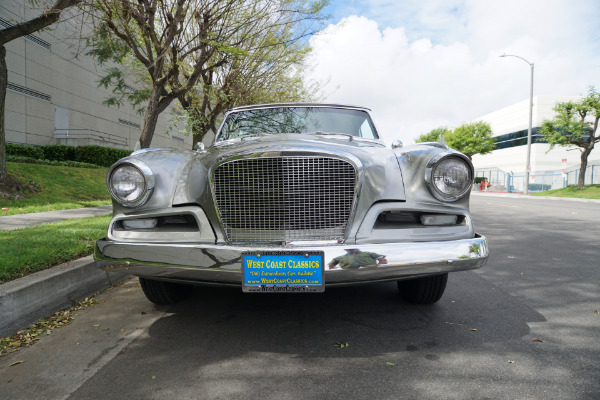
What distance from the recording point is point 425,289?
2.88 meters

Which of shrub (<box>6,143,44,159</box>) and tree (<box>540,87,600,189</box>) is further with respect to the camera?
tree (<box>540,87,600,189</box>)

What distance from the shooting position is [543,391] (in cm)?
177

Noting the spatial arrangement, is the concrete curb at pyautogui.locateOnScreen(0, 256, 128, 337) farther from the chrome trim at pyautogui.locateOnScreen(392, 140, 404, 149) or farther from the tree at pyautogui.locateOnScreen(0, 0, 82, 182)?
the tree at pyautogui.locateOnScreen(0, 0, 82, 182)

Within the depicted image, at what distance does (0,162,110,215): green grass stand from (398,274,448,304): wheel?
7532mm

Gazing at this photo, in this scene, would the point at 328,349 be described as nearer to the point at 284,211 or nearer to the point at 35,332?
the point at 284,211

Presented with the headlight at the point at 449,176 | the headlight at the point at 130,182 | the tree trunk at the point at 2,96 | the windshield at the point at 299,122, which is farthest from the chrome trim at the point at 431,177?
the tree trunk at the point at 2,96

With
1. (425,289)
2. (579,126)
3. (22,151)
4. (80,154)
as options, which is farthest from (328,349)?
(579,126)

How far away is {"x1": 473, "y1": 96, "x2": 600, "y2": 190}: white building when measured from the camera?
4178cm

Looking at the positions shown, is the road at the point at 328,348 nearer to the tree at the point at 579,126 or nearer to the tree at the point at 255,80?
the tree at the point at 255,80

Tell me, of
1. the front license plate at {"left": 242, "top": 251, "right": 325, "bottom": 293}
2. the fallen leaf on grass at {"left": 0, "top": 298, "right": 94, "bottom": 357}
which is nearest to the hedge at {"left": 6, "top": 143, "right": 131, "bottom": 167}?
the fallen leaf on grass at {"left": 0, "top": 298, "right": 94, "bottom": 357}

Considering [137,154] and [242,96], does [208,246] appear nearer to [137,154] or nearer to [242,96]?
[137,154]

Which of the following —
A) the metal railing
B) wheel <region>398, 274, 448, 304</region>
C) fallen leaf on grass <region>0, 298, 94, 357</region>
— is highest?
the metal railing

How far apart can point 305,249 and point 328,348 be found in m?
0.64

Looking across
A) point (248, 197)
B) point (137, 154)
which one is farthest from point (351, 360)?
point (137, 154)
